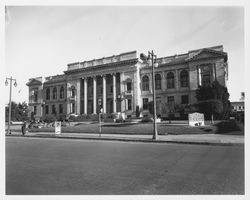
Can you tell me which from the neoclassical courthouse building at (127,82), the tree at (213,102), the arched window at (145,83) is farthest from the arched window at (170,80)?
the tree at (213,102)

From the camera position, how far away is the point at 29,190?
509cm

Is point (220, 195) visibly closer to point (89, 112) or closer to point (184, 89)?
point (184, 89)

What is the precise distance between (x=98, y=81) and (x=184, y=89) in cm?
2314

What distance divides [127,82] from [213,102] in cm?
2421

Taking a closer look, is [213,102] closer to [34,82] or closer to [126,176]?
[126,176]

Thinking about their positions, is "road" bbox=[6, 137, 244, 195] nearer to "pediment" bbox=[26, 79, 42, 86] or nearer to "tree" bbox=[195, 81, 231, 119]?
"tree" bbox=[195, 81, 231, 119]

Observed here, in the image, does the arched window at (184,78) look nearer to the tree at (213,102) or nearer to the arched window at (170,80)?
the arched window at (170,80)

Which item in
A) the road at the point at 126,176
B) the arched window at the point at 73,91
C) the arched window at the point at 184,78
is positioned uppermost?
the arched window at the point at 184,78

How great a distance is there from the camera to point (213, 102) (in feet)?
93.2

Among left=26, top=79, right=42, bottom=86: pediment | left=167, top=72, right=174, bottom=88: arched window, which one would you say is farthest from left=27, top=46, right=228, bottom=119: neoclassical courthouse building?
left=26, top=79, right=42, bottom=86: pediment

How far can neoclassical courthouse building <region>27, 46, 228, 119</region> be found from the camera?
4134cm

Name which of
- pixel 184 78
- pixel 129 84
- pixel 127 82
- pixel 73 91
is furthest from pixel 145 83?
Result: pixel 73 91

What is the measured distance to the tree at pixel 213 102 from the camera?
2841 cm
